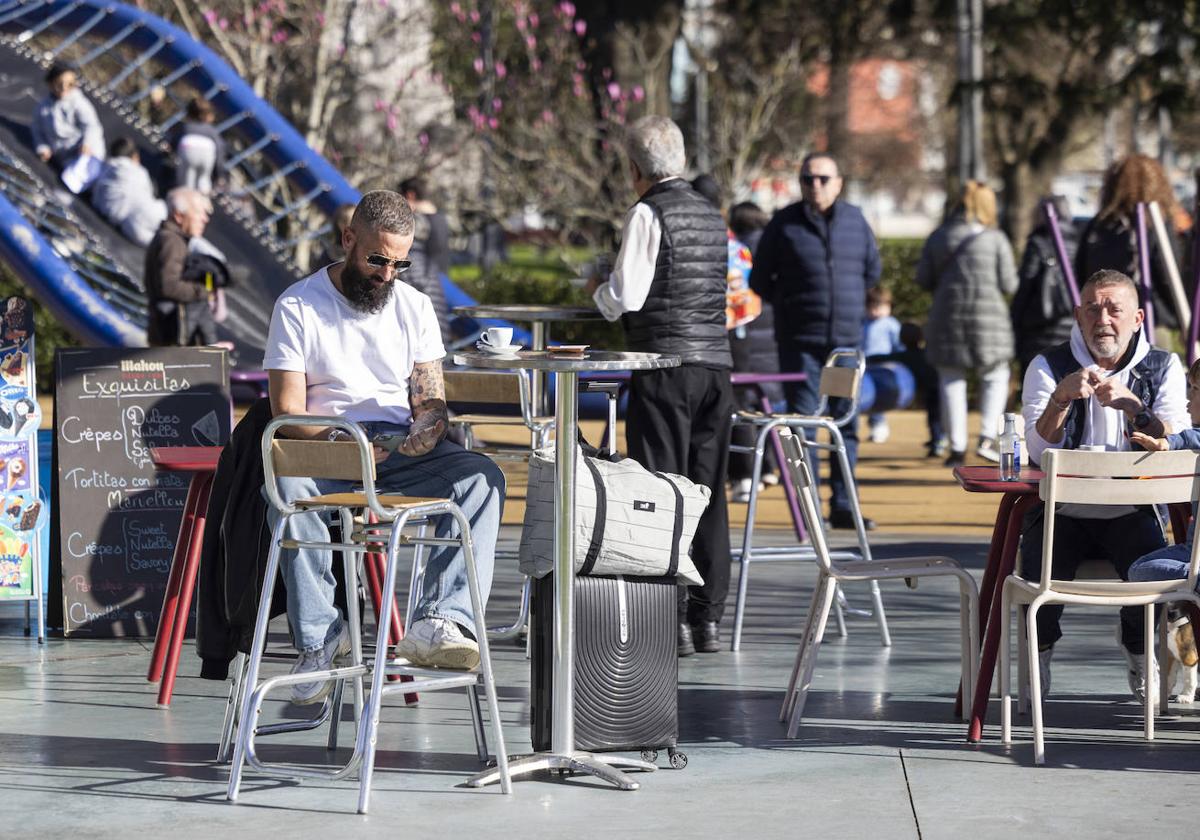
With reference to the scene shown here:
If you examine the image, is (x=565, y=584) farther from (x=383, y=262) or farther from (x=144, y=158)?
(x=144, y=158)

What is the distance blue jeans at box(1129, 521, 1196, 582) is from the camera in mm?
6172

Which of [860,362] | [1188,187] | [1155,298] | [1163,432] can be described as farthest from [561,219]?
[1188,187]

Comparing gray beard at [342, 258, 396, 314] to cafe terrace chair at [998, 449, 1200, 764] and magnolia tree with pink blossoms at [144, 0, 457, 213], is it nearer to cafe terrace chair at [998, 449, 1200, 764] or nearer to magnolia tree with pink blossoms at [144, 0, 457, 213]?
cafe terrace chair at [998, 449, 1200, 764]

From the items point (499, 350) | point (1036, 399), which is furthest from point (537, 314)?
point (1036, 399)

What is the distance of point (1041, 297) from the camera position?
40.3ft

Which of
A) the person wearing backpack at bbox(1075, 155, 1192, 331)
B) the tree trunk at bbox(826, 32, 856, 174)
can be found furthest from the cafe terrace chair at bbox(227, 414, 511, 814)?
the tree trunk at bbox(826, 32, 856, 174)

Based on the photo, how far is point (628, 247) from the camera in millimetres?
7375

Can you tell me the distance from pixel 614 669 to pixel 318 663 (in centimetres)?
88

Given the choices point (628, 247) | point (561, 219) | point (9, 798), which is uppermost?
point (561, 219)

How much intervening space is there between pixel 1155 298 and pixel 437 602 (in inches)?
249

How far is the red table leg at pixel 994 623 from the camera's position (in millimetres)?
6164

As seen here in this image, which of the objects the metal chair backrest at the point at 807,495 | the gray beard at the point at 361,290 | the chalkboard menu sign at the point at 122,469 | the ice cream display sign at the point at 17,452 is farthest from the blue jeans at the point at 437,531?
the ice cream display sign at the point at 17,452

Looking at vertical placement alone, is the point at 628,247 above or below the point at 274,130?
below

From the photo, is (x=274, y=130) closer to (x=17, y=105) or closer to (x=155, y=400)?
(x=17, y=105)
